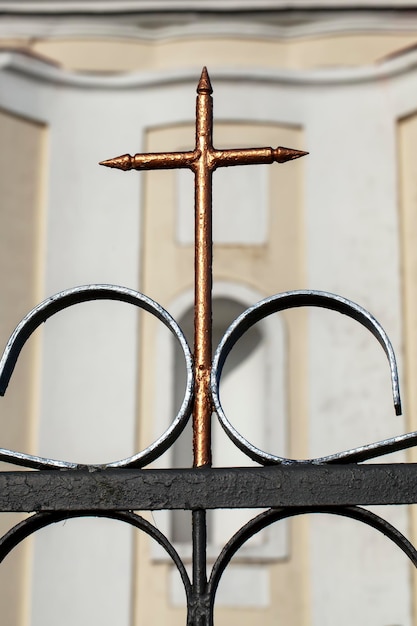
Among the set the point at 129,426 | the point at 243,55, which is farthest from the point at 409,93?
the point at 129,426

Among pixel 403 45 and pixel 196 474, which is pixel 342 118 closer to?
pixel 403 45

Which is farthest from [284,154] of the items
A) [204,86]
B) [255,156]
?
[204,86]

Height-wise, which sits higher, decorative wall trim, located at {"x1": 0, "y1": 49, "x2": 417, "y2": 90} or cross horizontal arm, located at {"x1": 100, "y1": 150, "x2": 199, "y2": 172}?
decorative wall trim, located at {"x1": 0, "y1": 49, "x2": 417, "y2": 90}

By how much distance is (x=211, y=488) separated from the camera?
4.51 ft

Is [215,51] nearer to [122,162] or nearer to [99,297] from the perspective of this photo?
[122,162]

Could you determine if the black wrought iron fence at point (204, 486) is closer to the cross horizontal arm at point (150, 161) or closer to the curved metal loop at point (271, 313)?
the curved metal loop at point (271, 313)

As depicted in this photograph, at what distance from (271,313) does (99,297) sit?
0.76 feet

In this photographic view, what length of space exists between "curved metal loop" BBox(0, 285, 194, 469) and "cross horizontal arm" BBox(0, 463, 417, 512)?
0.06 feet

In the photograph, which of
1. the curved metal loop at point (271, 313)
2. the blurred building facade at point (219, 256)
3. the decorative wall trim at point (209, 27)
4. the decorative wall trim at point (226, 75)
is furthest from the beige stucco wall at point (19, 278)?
the curved metal loop at point (271, 313)

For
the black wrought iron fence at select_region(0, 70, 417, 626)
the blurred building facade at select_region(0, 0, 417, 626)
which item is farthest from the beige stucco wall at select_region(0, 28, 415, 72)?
the black wrought iron fence at select_region(0, 70, 417, 626)

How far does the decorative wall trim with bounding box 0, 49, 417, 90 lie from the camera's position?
22.7ft

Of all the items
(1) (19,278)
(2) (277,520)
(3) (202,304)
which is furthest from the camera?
(1) (19,278)

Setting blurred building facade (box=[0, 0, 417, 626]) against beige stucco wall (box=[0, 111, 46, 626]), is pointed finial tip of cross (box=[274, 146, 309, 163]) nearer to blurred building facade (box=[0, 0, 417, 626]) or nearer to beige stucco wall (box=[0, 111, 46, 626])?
blurred building facade (box=[0, 0, 417, 626])

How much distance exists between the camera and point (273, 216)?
6.93m
